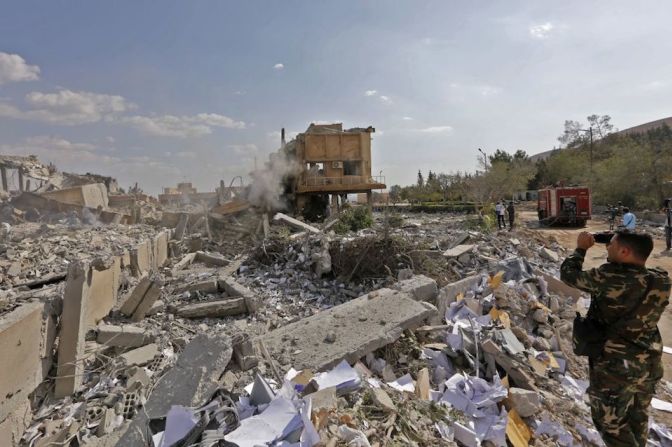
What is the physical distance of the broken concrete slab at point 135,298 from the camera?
5043 millimetres

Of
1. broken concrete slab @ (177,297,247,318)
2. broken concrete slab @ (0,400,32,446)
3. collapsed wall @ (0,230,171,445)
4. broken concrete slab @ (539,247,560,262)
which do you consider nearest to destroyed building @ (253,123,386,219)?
broken concrete slab @ (539,247,560,262)

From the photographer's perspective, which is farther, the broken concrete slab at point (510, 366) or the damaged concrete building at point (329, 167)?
the damaged concrete building at point (329, 167)

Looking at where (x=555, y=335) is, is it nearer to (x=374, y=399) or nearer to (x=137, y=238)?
(x=374, y=399)

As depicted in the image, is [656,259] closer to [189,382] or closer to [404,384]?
[404,384]

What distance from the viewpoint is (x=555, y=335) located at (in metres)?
4.67

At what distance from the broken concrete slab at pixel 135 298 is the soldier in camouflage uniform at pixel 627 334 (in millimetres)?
4806

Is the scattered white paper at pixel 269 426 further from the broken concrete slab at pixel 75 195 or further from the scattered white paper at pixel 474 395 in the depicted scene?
the broken concrete slab at pixel 75 195

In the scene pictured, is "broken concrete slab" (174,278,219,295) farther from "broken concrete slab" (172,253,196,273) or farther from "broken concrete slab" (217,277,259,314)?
"broken concrete slab" (172,253,196,273)

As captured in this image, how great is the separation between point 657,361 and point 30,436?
4447 mm

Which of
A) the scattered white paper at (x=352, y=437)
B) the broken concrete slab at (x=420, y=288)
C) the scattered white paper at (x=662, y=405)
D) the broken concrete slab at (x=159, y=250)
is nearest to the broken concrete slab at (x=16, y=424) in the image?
the scattered white paper at (x=352, y=437)

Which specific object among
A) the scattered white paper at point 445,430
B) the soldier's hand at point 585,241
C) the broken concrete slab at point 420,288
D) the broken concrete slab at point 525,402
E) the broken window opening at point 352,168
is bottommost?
the broken concrete slab at point 525,402

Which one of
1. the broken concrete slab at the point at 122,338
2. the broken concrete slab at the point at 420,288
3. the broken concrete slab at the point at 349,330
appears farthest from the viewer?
the broken concrete slab at the point at 420,288

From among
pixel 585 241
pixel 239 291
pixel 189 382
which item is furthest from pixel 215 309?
pixel 585 241

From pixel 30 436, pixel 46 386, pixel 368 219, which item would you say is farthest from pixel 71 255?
pixel 368 219
